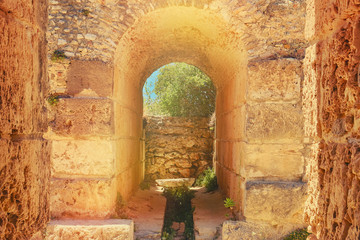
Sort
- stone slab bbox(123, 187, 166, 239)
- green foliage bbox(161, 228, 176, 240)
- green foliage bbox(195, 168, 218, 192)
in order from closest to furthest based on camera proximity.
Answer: stone slab bbox(123, 187, 166, 239) < green foliage bbox(161, 228, 176, 240) < green foliage bbox(195, 168, 218, 192)

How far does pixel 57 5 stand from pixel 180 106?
7220 mm

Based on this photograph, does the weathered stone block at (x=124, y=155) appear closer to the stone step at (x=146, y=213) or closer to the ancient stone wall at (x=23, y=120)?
the stone step at (x=146, y=213)

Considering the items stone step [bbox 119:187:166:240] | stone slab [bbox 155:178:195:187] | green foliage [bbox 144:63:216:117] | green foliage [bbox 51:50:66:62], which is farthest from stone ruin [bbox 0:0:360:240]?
green foliage [bbox 144:63:216:117]

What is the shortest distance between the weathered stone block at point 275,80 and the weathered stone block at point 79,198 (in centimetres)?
248

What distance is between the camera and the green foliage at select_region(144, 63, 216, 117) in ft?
34.6

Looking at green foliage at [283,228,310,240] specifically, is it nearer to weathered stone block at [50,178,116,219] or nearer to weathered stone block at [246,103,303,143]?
weathered stone block at [246,103,303,143]

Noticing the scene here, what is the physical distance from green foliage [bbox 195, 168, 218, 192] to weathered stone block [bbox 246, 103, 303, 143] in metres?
3.29

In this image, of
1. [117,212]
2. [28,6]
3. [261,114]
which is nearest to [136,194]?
[117,212]

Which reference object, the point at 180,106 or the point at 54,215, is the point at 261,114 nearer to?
the point at 54,215

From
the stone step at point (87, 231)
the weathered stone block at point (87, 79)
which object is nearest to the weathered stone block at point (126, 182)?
the stone step at point (87, 231)

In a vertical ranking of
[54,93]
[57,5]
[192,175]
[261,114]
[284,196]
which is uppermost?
[57,5]

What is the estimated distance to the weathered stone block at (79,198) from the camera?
12.8 feet

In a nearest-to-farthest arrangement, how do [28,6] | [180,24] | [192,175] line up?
[28,6]
[180,24]
[192,175]

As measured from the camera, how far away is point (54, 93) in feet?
13.2
